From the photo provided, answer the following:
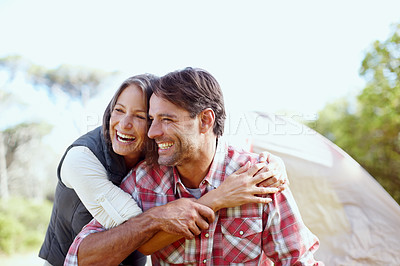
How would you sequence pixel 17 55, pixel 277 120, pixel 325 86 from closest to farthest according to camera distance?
pixel 277 120, pixel 325 86, pixel 17 55

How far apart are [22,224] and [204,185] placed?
8643mm

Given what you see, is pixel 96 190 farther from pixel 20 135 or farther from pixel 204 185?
pixel 20 135

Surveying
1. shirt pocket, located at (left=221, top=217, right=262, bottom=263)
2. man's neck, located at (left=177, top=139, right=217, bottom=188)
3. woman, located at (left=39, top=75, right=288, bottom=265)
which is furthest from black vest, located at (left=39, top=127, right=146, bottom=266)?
shirt pocket, located at (left=221, top=217, right=262, bottom=263)

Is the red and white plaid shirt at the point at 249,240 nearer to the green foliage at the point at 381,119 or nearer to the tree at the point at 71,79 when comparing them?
the green foliage at the point at 381,119

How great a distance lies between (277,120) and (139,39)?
16332 millimetres

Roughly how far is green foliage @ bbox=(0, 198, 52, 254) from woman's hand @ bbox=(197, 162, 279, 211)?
793 centimetres

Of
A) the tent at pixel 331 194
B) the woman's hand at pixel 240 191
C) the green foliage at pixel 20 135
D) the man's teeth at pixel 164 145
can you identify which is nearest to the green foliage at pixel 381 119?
the tent at pixel 331 194

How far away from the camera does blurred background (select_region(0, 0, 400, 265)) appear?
22.9ft

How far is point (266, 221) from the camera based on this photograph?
1.75m

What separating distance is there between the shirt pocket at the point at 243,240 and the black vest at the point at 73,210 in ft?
2.03

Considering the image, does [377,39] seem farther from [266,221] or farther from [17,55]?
[17,55]

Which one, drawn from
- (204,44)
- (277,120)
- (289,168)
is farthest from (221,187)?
(204,44)

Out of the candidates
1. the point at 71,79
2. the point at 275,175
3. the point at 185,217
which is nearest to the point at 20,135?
the point at 71,79

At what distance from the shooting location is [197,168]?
191 cm
